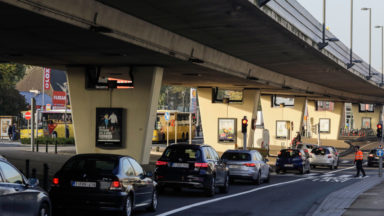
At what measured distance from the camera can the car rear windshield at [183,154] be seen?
20.5m

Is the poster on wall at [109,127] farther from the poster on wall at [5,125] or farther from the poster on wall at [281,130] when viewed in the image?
the poster on wall at [281,130]

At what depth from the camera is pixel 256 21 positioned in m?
23.3

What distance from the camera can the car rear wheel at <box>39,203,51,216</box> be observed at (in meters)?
11.1

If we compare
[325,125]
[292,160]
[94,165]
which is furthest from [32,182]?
[325,125]

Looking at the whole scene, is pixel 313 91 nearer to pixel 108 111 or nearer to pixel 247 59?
pixel 247 59

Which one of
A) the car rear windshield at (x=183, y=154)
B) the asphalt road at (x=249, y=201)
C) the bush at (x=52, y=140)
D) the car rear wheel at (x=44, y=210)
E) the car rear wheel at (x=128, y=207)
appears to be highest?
the car rear windshield at (x=183, y=154)

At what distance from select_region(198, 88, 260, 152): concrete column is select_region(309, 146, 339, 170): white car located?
402 inches

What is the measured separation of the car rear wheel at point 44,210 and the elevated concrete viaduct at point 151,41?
6443 millimetres

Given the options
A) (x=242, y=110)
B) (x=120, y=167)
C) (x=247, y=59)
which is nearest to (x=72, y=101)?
(x=247, y=59)

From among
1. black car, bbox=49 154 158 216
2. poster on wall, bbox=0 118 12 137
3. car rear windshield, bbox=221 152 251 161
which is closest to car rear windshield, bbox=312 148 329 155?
car rear windshield, bbox=221 152 251 161

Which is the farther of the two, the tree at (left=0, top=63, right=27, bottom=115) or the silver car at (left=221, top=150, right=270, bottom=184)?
the tree at (left=0, top=63, right=27, bottom=115)

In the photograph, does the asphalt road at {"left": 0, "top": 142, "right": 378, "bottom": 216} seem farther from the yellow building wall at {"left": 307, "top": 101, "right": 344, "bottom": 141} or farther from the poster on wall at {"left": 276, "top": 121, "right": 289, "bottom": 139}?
the yellow building wall at {"left": 307, "top": 101, "right": 344, "bottom": 141}

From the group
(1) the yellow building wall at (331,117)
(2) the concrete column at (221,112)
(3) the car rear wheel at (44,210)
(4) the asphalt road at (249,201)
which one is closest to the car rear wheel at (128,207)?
(4) the asphalt road at (249,201)

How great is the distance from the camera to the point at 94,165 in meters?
14.1
